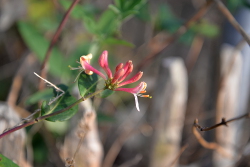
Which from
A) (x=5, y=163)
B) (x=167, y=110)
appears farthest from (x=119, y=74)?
(x=167, y=110)

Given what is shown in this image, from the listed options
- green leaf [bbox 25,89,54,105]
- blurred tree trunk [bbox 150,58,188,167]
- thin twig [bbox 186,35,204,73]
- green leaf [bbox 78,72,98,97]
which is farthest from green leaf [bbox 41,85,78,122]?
thin twig [bbox 186,35,204,73]

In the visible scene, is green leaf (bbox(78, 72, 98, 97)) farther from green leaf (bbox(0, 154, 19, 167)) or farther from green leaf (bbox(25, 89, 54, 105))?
green leaf (bbox(25, 89, 54, 105))

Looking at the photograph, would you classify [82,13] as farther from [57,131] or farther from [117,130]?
[117,130]

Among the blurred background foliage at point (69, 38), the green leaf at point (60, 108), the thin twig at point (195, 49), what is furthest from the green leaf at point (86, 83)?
the thin twig at point (195, 49)

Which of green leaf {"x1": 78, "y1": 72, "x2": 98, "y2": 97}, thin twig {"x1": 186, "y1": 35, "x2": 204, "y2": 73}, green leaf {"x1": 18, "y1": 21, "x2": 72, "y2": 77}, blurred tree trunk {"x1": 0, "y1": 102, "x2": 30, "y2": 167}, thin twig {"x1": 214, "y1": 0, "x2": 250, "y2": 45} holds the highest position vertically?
thin twig {"x1": 186, "y1": 35, "x2": 204, "y2": 73}

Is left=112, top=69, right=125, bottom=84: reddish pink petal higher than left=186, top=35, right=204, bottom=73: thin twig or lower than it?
lower

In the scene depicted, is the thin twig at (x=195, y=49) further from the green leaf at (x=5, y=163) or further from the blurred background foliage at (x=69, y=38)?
the green leaf at (x=5, y=163)

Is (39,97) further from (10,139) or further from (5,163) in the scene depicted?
(5,163)

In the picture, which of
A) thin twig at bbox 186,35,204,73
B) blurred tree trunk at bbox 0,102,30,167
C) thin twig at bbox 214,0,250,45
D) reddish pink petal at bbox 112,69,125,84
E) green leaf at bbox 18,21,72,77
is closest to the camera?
reddish pink petal at bbox 112,69,125,84
